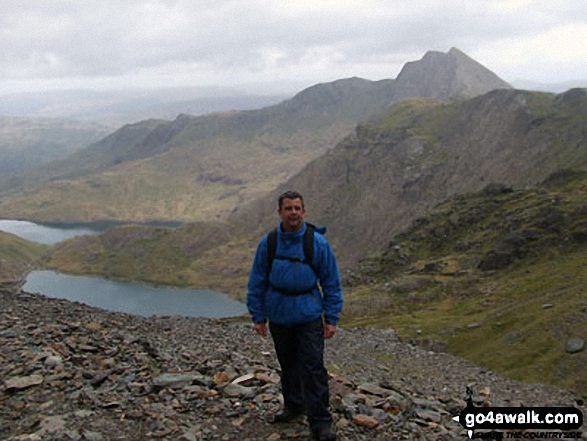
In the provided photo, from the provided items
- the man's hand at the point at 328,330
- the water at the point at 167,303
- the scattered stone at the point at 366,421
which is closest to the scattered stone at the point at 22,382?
the man's hand at the point at 328,330

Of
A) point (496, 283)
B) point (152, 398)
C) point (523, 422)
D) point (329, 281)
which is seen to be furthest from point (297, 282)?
point (496, 283)

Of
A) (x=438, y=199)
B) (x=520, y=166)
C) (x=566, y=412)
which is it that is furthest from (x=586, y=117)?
(x=566, y=412)

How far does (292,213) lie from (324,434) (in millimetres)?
4693

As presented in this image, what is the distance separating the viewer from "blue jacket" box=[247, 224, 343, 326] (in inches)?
416

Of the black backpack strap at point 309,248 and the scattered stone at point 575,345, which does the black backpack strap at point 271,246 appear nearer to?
the black backpack strap at point 309,248

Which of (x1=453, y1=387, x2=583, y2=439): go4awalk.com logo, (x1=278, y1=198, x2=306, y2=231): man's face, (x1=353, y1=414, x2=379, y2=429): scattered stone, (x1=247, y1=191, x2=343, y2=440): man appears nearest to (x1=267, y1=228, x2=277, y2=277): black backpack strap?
(x1=247, y1=191, x2=343, y2=440): man

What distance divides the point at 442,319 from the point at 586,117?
131 m

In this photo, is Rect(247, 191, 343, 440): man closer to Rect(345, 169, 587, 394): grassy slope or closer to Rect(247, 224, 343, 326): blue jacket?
Rect(247, 224, 343, 326): blue jacket

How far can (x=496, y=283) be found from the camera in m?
64.5

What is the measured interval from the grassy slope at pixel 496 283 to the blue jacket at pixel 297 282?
2640 cm

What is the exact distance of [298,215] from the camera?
34.4 ft

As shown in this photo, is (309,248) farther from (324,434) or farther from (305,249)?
(324,434)

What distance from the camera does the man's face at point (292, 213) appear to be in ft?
34.3

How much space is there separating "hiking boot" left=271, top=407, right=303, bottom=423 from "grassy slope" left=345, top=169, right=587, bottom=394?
25643mm
